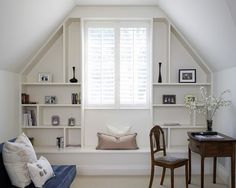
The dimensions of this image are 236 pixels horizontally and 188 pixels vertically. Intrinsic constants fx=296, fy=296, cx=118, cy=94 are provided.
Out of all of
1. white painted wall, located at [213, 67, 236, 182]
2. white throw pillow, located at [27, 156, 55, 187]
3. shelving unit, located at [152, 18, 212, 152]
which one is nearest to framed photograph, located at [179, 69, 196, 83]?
shelving unit, located at [152, 18, 212, 152]

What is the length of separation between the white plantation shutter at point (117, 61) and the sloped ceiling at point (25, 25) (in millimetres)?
712

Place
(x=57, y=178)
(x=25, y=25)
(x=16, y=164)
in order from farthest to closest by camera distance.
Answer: (x=25, y=25), (x=57, y=178), (x=16, y=164)

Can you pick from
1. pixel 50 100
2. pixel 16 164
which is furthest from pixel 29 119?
pixel 16 164

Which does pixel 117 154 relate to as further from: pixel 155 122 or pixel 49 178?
pixel 49 178

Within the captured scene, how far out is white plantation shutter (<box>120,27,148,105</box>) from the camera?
5203 mm

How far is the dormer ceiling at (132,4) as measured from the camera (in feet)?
10.8

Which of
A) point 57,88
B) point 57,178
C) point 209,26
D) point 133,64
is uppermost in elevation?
point 209,26

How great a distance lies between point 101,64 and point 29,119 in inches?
61.4

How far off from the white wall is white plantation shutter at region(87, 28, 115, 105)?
124 centimetres

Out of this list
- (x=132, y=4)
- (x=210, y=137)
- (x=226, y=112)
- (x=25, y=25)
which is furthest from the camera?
(x=132, y=4)

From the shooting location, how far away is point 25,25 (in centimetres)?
376

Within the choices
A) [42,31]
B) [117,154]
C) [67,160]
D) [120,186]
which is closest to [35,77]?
[42,31]

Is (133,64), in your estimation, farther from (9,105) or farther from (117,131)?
(9,105)

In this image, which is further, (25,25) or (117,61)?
(117,61)
